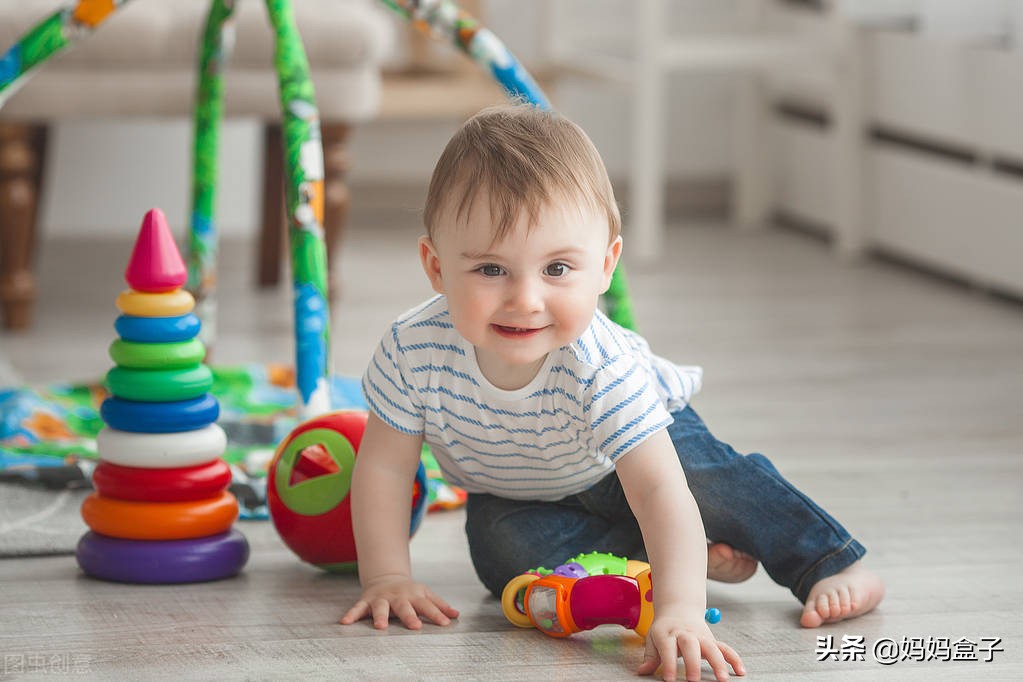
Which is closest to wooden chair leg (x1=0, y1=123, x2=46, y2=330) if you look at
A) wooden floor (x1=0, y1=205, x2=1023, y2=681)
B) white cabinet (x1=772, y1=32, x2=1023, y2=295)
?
wooden floor (x1=0, y1=205, x2=1023, y2=681)

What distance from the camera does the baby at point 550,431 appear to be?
3.25ft

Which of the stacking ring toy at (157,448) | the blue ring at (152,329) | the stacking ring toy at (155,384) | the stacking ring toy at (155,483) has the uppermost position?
the blue ring at (152,329)

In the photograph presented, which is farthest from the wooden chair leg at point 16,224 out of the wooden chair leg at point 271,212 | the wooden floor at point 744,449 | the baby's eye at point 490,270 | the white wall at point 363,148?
the baby's eye at point 490,270

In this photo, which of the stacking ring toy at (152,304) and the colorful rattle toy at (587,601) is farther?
the stacking ring toy at (152,304)

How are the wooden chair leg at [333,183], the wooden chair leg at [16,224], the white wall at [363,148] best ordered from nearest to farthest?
the wooden chair leg at [16,224], the wooden chair leg at [333,183], the white wall at [363,148]

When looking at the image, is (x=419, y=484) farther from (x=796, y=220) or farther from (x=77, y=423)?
(x=796, y=220)

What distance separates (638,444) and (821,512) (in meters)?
0.19

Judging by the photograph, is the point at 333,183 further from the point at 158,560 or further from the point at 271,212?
the point at 158,560

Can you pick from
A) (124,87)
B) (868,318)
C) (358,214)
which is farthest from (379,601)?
(358,214)

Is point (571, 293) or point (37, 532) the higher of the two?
point (571, 293)

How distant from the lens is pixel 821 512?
113 cm

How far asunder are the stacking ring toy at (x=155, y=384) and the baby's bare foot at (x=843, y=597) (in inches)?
20.0

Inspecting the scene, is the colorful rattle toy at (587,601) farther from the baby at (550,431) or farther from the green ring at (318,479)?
the green ring at (318,479)

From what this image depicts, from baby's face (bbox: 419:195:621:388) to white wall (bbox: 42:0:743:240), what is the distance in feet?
6.23
